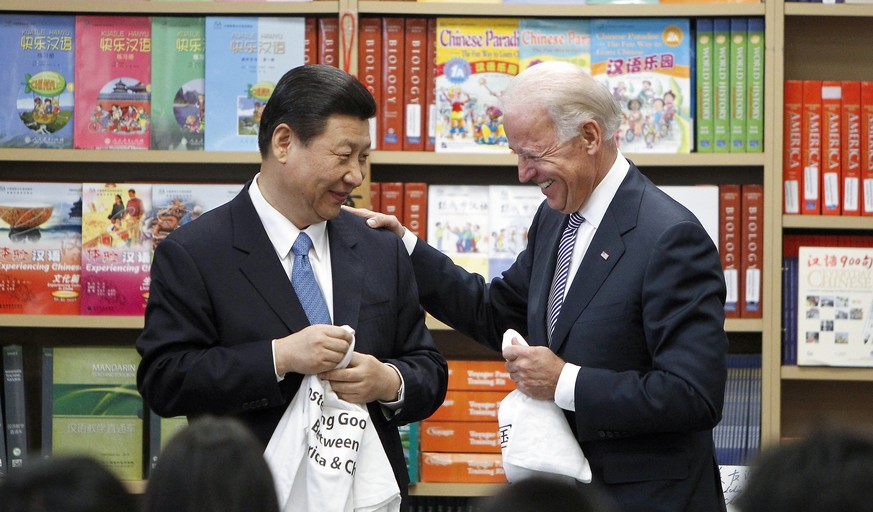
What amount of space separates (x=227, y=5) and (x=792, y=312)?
192cm

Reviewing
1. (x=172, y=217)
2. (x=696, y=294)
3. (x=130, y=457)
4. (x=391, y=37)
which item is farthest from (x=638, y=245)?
(x=130, y=457)

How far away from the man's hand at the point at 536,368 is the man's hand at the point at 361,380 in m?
0.24

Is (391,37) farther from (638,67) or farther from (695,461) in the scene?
(695,461)

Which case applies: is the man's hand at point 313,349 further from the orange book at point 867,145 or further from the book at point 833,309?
the orange book at point 867,145

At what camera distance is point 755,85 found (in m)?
3.09

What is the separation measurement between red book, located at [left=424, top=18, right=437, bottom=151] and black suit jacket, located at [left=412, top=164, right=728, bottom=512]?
113 centimetres

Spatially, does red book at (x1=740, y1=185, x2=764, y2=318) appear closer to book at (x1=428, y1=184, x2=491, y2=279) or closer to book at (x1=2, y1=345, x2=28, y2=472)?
book at (x1=428, y1=184, x2=491, y2=279)

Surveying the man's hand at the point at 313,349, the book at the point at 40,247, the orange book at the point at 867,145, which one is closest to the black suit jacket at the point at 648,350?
the man's hand at the point at 313,349

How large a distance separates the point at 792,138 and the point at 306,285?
69.5 inches

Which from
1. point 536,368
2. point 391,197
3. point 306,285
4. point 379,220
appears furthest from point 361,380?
point 391,197

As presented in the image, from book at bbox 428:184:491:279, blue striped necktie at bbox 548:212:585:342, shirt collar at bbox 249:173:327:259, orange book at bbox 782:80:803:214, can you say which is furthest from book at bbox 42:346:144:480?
orange book at bbox 782:80:803:214

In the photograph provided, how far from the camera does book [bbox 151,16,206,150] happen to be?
3166mm

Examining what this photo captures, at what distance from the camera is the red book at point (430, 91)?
10.4 ft

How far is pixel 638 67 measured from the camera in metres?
3.12
